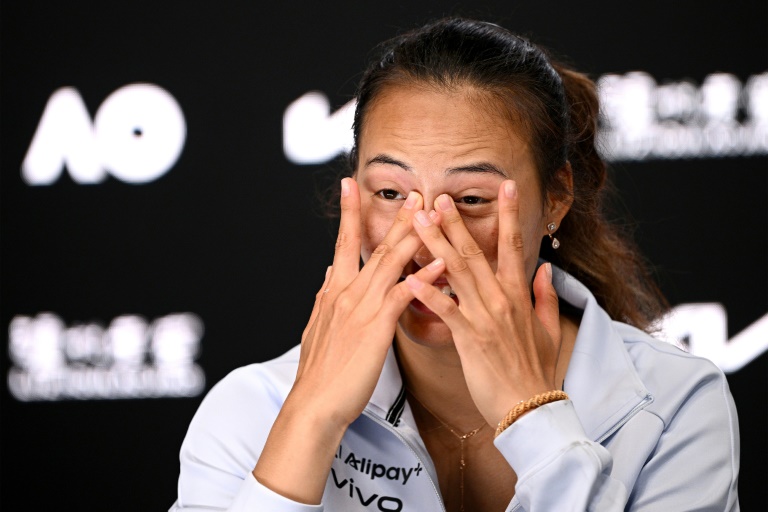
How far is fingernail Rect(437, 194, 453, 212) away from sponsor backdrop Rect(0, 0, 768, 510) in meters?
1.15

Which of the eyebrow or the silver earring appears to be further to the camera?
the silver earring

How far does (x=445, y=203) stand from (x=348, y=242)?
0.16 m

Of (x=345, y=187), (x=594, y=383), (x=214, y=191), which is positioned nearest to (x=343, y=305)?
(x=345, y=187)

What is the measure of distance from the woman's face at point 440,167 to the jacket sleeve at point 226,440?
27 centimetres

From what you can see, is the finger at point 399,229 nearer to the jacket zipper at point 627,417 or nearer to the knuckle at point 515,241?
the knuckle at point 515,241

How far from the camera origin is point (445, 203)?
4.53 feet

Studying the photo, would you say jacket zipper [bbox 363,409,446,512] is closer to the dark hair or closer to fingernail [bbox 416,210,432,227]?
fingernail [bbox 416,210,432,227]

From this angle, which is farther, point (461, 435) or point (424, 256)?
point (461, 435)

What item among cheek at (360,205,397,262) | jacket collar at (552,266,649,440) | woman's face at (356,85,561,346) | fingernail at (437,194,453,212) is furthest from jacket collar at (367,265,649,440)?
fingernail at (437,194,453,212)

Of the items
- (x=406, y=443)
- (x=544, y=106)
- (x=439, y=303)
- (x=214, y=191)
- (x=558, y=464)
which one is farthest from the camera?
(x=214, y=191)

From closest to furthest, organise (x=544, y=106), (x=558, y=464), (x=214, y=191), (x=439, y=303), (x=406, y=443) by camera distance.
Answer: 1. (x=558, y=464)
2. (x=439, y=303)
3. (x=406, y=443)
4. (x=544, y=106)
5. (x=214, y=191)

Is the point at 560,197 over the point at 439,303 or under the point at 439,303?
over

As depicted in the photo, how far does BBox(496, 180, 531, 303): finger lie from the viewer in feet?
4.55

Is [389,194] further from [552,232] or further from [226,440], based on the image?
[226,440]
